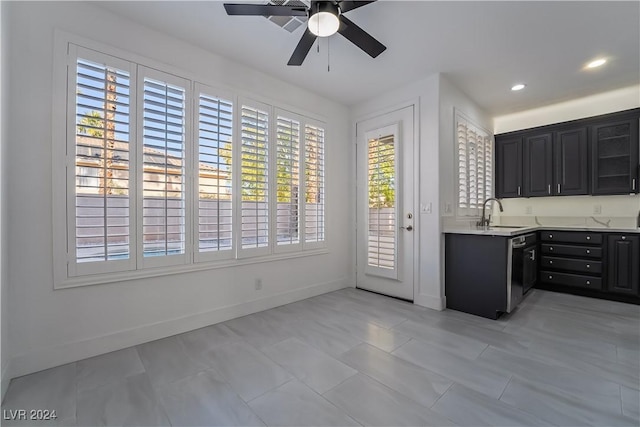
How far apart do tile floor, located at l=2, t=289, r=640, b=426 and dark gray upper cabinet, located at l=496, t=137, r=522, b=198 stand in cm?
226

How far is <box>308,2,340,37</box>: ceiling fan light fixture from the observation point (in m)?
1.74

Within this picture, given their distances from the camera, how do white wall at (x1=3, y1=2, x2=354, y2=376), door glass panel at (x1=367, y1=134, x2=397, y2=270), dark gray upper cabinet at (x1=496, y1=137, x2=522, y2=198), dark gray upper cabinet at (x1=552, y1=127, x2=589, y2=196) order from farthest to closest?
dark gray upper cabinet at (x1=496, y1=137, x2=522, y2=198) < dark gray upper cabinet at (x1=552, y1=127, x2=589, y2=196) < door glass panel at (x1=367, y1=134, x2=397, y2=270) < white wall at (x1=3, y1=2, x2=354, y2=376)

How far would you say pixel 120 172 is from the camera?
2.24 m

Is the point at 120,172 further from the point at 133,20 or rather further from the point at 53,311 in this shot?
the point at 133,20

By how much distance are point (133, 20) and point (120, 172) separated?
1.34 m

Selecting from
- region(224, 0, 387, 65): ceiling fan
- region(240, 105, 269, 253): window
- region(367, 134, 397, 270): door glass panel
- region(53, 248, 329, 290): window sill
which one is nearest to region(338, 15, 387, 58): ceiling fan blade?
region(224, 0, 387, 65): ceiling fan

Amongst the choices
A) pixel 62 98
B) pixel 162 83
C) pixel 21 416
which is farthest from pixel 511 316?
pixel 62 98

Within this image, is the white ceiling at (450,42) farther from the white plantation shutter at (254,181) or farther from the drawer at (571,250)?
the drawer at (571,250)

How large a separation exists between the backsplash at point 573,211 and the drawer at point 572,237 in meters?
0.57

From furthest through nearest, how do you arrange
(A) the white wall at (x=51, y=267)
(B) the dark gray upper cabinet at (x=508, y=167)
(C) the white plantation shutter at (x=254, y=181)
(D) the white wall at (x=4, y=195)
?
(B) the dark gray upper cabinet at (x=508, y=167) < (C) the white plantation shutter at (x=254, y=181) < (A) the white wall at (x=51, y=267) < (D) the white wall at (x=4, y=195)

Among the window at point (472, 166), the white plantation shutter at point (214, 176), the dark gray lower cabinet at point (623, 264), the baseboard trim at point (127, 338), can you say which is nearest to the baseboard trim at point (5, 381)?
the baseboard trim at point (127, 338)

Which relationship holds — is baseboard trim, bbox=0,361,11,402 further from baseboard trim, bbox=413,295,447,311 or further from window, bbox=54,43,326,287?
baseboard trim, bbox=413,295,447,311

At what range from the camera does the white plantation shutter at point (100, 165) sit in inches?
81.4

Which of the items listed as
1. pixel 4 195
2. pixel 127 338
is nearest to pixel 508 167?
pixel 127 338
